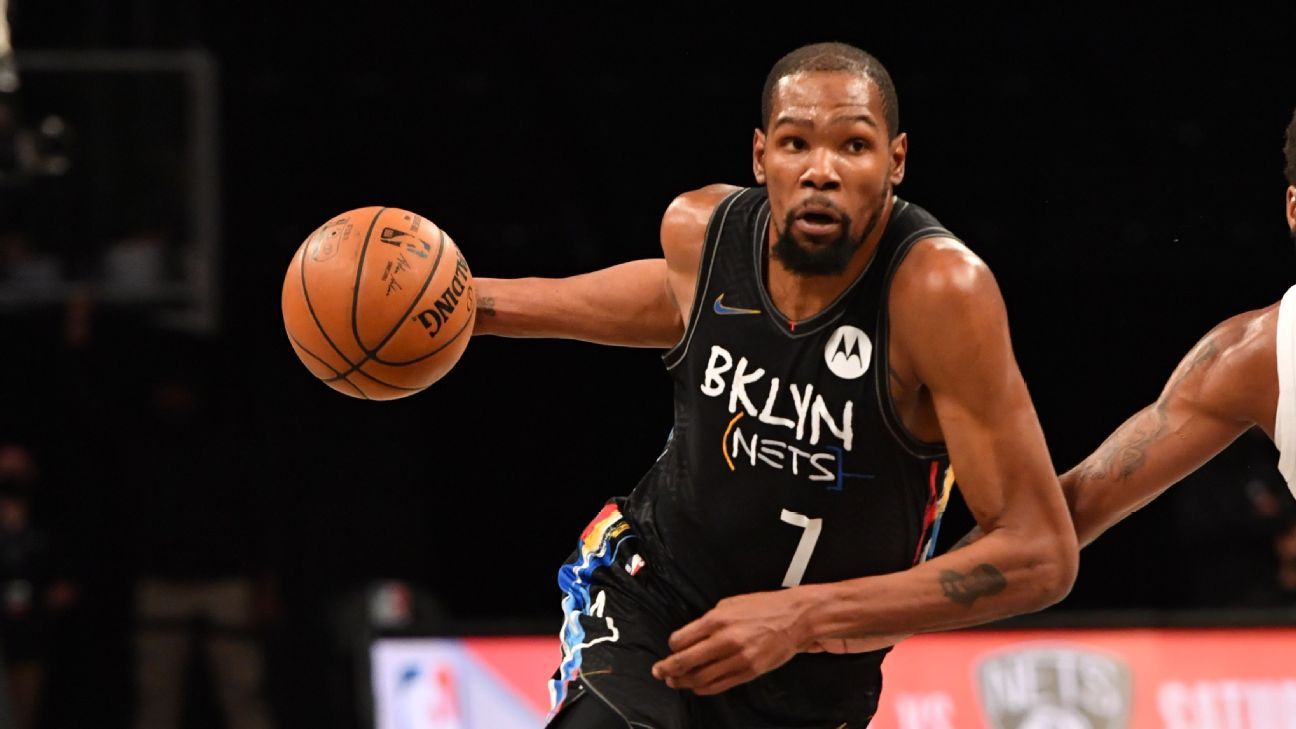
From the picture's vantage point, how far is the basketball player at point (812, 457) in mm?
2805

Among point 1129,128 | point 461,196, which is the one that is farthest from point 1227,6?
point 461,196

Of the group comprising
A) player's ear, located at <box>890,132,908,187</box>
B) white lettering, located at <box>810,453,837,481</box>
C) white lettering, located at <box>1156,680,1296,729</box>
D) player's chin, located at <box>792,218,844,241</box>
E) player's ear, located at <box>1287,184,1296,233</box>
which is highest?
player's ear, located at <box>890,132,908,187</box>

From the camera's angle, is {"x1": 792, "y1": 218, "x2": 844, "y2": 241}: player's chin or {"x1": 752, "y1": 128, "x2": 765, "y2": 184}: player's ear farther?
{"x1": 752, "y1": 128, "x2": 765, "y2": 184}: player's ear

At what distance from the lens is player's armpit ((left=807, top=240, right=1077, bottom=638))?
9.17 feet

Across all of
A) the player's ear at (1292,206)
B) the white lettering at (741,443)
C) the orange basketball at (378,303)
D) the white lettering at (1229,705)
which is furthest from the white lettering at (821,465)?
the white lettering at (1229,705)

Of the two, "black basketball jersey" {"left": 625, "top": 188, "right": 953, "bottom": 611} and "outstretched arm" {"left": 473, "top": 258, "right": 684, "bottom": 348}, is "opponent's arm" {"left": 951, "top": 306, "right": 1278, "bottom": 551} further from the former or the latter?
"outstretched arm" {"left": 473, "top": 258, "right": 684, "bottom": 348}

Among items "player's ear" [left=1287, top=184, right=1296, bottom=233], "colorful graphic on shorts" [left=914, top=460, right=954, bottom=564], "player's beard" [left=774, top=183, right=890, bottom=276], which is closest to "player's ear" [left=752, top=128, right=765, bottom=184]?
"player's beard" [left=774, top=183, right=890, bottom=276]

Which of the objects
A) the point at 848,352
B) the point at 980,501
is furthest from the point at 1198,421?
the point at 848,352

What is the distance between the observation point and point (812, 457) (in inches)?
118

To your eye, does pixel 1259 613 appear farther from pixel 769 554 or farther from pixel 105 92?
pixel 105 92

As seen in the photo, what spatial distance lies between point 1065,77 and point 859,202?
524 centimetres

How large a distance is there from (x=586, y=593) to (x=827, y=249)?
2.53 feet

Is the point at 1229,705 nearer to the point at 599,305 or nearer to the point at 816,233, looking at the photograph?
the point at 599,305

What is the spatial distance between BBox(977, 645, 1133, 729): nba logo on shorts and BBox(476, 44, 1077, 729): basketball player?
209cm
